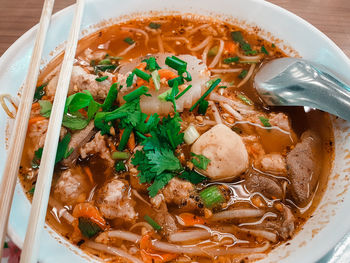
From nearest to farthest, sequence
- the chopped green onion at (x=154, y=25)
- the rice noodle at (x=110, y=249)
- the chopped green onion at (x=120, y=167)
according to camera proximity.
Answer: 1. the rice noodle at (x=110, y=249)
2. the chopped green onion at (x=120, y=167)
3. the chopped green onion at (x=154, y=25)

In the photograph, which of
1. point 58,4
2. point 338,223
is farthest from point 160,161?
point 58,4

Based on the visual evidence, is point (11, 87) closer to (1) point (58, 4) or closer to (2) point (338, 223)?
(1) point (58, 4)

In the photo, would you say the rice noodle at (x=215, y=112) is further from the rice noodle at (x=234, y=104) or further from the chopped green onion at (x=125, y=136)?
the chopped green onion at (x=125, y=136)

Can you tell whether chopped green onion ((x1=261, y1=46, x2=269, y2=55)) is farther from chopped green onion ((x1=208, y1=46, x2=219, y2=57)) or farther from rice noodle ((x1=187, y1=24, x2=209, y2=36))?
rice noodle ((x1=187, y1=24, x2=209, y2=36))

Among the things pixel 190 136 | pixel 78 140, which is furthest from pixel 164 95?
pixel 78 140

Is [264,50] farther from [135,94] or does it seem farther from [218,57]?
[135,94]

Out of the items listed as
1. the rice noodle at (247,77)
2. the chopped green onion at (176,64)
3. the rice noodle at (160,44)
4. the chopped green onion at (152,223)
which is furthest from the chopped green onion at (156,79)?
the chopped green onion at (152,223)

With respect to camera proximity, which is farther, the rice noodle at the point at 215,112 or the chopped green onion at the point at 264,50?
the chopped green onion at the point at 264,50
